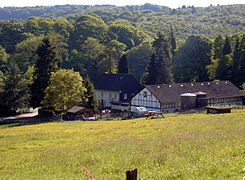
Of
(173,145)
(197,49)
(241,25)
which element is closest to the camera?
(173,145)

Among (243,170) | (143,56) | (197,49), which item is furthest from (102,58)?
(243,170)

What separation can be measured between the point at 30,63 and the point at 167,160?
90294 millimetres

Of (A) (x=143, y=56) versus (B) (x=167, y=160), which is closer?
(B) (x=167, y=160)

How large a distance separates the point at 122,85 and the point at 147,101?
53.3 ft

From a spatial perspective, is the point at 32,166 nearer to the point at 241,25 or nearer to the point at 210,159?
the point at 210,159

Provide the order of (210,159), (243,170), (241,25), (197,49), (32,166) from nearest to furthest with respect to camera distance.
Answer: (243,170) → (210,159) → (32,166) → (197,49) → (241,25)

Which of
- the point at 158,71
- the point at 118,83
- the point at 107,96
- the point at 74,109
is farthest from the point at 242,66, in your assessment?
the point at 74,109

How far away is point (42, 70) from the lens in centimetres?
6184

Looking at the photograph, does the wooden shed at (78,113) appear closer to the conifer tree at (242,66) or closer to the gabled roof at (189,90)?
the gabled roof at (189,90)

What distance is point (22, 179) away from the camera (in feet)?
43.7

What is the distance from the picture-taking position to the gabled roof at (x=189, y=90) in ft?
193

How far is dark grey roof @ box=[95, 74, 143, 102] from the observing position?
75.2m

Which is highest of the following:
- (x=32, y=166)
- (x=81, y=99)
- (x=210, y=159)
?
(x=210, y=159)

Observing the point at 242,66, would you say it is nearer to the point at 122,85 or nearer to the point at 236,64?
the point at 236,64
